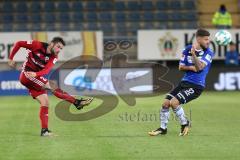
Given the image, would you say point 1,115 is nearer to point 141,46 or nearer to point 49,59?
point 49,59

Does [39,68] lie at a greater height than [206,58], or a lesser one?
lesser

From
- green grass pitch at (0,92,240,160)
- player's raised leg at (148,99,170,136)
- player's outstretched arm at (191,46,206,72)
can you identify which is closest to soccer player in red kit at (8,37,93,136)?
green grass pitch at (0,92,240,160)

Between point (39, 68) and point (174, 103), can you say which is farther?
point (39, 68)

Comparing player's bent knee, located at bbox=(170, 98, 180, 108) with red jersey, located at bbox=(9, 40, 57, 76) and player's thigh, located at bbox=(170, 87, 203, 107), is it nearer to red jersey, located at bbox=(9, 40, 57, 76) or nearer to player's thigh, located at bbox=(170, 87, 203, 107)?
player's thigh, located at bbox=(170, 87, 203, 107)

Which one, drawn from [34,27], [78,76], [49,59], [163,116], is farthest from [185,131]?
[34,27]

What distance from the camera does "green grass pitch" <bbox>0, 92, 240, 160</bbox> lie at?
36.2ft

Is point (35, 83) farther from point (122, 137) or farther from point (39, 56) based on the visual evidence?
point (122, 137)

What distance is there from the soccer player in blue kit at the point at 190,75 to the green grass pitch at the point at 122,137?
39 centimetres

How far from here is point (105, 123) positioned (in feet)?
52.9

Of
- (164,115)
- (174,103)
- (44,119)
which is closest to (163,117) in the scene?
(164,115)

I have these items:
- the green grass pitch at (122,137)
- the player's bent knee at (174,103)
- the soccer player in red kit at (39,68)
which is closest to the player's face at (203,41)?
the player's bent knee at (174,103)

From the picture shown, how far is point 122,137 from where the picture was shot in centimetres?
1333

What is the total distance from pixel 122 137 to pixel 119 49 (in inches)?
571

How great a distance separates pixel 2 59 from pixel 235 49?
900 centimetres
